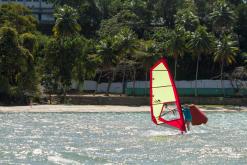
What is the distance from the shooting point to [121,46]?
7175 cm

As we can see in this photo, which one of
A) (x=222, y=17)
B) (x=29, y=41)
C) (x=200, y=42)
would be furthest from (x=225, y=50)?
(x=29, y=41)

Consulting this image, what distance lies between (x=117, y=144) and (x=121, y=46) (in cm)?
4466

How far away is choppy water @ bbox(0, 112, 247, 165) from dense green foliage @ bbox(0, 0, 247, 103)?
26522 millimetres

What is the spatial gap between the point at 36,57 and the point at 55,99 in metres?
8.99

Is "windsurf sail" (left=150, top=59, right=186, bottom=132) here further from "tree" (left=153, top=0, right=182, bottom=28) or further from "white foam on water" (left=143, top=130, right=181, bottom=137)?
"tree" (left=153, top=0, right=182, bottom=28)

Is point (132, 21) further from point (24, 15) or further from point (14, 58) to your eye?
point (14, 58)

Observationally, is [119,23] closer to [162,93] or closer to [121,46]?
[121,46]

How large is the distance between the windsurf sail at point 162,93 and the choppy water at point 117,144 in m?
1.15

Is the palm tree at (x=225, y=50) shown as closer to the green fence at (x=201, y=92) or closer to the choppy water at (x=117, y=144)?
the green fence at (x=201, y=92)

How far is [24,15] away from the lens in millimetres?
75875

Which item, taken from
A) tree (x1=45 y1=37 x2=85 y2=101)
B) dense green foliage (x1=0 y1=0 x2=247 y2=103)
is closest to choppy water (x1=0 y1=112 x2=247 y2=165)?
dense green foliage (x1=0 y1=0 x2=247 y2=103)

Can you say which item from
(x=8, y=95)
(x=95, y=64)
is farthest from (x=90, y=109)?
(x=95, y=64)

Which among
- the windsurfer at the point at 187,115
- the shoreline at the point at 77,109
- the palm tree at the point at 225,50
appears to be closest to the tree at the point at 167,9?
the palm tree at the point at 225,50

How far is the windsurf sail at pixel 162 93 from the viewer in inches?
1192
